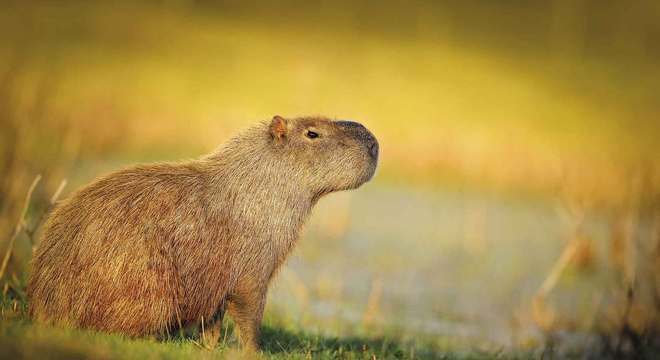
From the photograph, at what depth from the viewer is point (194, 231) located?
564 centimetres

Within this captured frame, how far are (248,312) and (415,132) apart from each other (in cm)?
1607

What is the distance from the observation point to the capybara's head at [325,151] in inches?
245

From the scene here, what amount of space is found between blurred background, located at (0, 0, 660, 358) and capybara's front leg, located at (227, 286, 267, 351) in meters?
0.98

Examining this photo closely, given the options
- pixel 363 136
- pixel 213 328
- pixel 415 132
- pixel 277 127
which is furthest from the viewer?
pixel 415 132

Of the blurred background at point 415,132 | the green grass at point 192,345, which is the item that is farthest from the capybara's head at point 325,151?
the green grass at point 192,345

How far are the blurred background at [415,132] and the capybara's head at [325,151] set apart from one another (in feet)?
2.33

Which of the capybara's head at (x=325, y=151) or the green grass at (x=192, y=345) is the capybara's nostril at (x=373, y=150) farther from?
the green grass at (x=192, y=345)

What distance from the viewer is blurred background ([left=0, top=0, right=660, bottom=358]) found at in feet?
31.2

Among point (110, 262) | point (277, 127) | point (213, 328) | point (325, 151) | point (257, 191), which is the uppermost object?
point (277, 127)

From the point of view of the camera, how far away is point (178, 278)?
553 cm

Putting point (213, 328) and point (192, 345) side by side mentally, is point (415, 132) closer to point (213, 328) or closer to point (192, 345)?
point (213, 328)

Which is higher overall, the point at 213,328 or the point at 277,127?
the point at 277,127

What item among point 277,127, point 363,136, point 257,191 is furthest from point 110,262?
point 363,136

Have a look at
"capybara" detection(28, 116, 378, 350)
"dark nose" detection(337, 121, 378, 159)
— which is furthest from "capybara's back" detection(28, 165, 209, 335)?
"dark nose" detection(337, 121, 378, 159)
